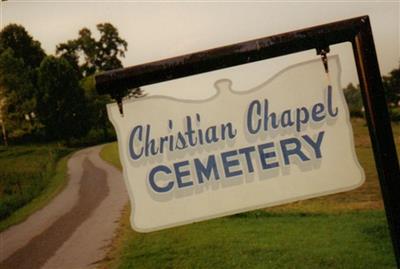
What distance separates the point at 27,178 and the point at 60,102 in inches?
611

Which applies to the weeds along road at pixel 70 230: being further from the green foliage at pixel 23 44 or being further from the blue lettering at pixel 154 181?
the green foliage at pixel 23 44

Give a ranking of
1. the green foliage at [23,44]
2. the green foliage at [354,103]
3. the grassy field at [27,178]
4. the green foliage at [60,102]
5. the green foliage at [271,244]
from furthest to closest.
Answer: the green foliage at [23,44]
the green foliage at [60,102]
the green foliage at [354,103]
the grassy field at [27,178]
the green foliage at [271,244]

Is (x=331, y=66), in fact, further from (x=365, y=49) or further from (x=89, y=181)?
(x=89, y=181)

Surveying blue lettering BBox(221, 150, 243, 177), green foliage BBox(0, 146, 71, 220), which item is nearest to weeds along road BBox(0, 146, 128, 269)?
green foliage BBox(0, 146, 71, 220)

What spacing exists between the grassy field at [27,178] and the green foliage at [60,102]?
382 centimetres

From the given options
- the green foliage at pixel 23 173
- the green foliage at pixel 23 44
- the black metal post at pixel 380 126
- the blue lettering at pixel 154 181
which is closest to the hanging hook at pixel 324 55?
the black metal post at pixel 380 126

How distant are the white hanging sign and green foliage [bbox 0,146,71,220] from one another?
17194mm

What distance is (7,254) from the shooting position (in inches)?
493

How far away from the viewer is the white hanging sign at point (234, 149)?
2.09 m

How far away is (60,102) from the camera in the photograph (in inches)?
1454

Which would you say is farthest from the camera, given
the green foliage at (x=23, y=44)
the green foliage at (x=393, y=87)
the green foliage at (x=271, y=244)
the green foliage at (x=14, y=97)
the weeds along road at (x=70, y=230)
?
the green foliage at (x=23, y=44)

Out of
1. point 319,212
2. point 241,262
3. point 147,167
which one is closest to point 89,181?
point 319,212

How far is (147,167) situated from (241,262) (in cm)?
634

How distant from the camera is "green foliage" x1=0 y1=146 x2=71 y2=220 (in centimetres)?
1925
